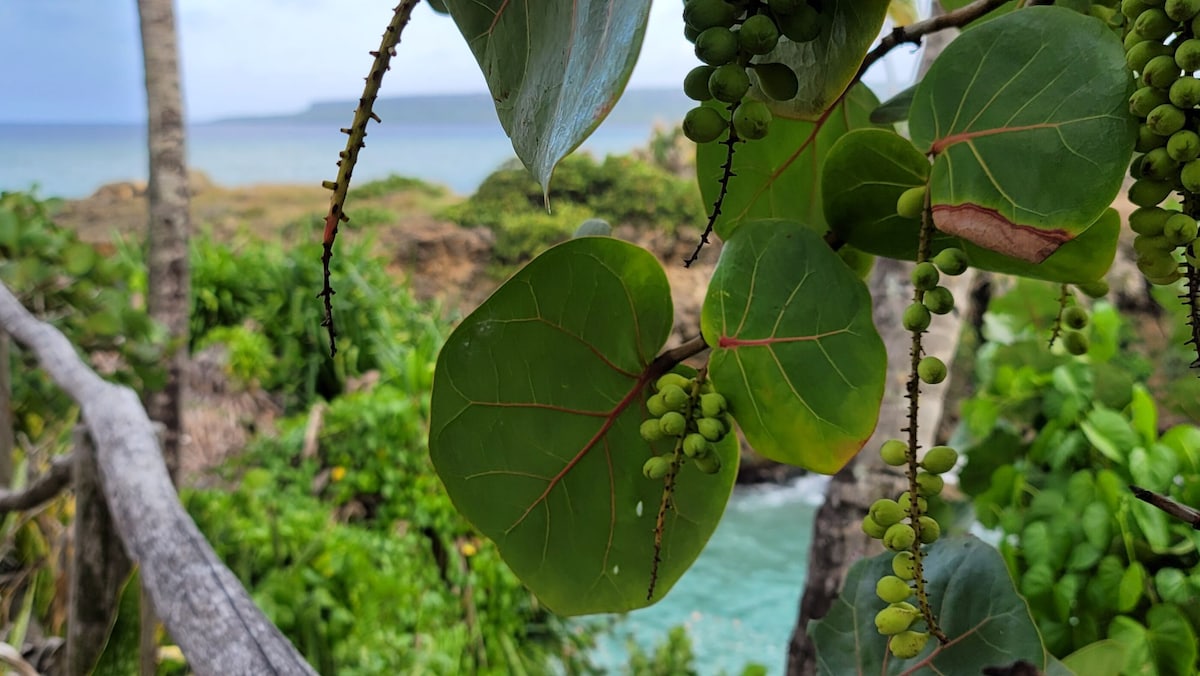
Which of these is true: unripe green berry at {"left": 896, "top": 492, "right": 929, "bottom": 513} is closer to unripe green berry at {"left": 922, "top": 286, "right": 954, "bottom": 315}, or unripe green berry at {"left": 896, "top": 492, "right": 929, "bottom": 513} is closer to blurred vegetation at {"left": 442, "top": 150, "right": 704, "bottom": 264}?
unripe green berry at {"left": 922, "top": 286, "right": 954, "bottom": 315}

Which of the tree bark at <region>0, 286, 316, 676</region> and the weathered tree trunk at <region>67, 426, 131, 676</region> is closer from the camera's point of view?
the tree bark at <region>0, 286, 316, 676</region>

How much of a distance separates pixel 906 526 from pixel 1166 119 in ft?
0.29

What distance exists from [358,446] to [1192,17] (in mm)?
2174

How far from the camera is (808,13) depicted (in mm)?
139

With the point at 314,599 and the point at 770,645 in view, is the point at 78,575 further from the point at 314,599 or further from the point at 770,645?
the point at 770,645

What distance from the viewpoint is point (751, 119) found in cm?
14

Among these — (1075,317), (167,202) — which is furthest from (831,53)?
(167,202)

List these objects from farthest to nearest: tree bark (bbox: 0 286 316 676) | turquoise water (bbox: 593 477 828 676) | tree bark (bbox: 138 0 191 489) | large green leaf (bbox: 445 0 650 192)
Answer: turquoise water (bbox: 593 477 828 676) → tree bark (bbox: 138 0 191 489) → tree bark (bbox: 0 286 316 676) → large green leaf (bbox: 445 0 650 192)

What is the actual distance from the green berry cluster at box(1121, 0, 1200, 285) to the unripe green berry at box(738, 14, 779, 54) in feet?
0.22

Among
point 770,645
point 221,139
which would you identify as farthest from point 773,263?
point 221,139

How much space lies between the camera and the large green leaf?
0.11 metres

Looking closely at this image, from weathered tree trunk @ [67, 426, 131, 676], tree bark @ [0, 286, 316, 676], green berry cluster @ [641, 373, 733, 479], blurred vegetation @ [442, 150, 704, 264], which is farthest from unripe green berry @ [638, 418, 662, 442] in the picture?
blurred vegetation @ [442, 150, 704, 264]

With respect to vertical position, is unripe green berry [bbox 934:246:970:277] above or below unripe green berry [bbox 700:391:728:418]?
above

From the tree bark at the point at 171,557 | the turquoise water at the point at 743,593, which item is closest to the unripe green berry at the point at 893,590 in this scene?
the tree bark at the point at 171,557
